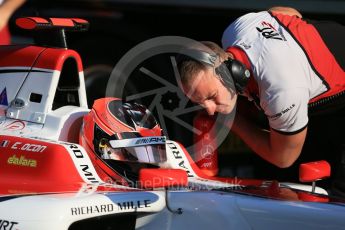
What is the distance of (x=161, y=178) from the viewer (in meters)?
3.77

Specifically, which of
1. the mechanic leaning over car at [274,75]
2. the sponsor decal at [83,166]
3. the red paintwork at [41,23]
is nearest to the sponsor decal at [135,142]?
the sponsor decal at [83,166]

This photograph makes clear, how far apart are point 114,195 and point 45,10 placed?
3.16 metres

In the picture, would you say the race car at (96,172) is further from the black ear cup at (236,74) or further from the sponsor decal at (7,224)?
the black ear cup at (236,74)

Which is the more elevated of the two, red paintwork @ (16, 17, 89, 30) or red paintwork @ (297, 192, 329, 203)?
red paintwork @ (16, 17, 89, 30)

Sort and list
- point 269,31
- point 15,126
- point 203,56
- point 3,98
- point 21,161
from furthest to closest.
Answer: point 3,98, point 15,126, point 21,161, point 269,31, point 203,56

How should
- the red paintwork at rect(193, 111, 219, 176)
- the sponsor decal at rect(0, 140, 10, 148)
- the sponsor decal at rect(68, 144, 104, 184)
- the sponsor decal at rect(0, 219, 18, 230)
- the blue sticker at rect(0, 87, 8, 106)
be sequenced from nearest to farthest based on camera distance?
the sponsor decal at rect(0, 219, 18, 230) < the sponsor decal at rect(68, 144, 104, 184) < the sponsor decal at rect(0, 140, 10, 148) < the red paintwork at rect(193, 111, 219, 176) < the blue sticker at rect(0, 87, 8, 106)

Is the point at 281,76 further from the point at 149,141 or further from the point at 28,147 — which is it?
the point at 28,147

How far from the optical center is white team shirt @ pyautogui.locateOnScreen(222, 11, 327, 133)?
375 cm

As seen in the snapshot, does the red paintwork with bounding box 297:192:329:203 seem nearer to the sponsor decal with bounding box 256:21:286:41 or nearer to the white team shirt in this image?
the white team shirt

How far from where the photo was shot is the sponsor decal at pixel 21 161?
408 cm

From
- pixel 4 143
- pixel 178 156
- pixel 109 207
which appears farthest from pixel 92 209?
pixel 178 156

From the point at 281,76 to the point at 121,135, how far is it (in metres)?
0.88

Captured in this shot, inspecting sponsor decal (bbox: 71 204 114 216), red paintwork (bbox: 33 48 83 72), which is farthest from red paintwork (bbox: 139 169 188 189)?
red paintwork (bbox: 33 48 83 72)

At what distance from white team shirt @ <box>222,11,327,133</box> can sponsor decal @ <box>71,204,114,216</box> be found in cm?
88
